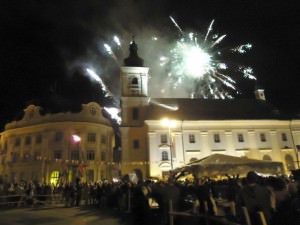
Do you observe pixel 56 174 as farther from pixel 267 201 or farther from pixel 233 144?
pixel 267 201

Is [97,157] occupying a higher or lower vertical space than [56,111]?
lower

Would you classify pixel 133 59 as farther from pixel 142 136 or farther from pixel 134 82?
pixel 142 136

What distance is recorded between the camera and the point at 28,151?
138ft

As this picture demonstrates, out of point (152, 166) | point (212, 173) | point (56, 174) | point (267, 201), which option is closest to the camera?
point (267, 201)

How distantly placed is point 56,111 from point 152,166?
1958 cm

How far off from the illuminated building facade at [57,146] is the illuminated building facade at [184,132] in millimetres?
7556

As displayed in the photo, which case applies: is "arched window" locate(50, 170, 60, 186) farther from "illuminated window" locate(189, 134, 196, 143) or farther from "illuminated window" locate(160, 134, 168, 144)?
"illuminated window" locate(189, 134, 196, 143)

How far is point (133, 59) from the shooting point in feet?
131

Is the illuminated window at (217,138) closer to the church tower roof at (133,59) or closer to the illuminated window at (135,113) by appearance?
the illuminated window at (135,113)

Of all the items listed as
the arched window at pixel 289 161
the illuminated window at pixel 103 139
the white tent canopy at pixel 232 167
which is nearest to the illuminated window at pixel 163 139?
the illuminated window at pixel 103 139

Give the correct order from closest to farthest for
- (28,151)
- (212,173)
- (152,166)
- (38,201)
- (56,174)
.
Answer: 1. (212,173)
2. (38,201)
3. (152,166)
4. (56,174)
5. (28,151)

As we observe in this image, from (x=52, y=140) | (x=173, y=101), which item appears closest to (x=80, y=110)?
(x=52, y=140)

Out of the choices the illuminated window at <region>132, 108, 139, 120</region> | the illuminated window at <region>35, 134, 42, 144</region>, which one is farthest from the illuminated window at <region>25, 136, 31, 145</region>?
the illuminated window at <region>132, 108, 139, 120</region>

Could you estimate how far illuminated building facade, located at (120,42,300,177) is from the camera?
115 ft
